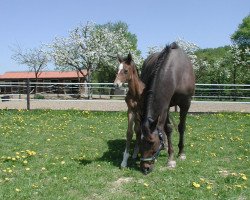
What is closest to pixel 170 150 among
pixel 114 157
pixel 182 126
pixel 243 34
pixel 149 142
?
pixel 182 126

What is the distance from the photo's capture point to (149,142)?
5707mm

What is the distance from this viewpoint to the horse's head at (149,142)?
5.71 metres

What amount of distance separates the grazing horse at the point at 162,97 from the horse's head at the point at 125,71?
0.41m

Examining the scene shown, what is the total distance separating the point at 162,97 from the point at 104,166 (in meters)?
1.68

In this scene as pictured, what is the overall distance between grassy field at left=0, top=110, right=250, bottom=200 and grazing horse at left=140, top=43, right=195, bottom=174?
0.47m

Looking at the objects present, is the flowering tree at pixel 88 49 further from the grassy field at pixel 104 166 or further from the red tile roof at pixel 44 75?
the grassy field at pixel 104 166

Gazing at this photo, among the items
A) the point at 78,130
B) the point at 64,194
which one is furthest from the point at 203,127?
the point at 64,194

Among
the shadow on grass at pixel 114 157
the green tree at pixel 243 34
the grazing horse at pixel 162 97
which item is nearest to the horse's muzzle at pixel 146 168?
the grazing horse at pixel 162 97

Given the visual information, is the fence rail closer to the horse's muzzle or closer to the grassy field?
the grassy field

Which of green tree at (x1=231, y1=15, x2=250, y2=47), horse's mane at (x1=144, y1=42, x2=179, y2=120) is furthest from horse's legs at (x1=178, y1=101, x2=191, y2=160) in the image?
green tree at (x1=231, y1=15, x2=250, y2=47)

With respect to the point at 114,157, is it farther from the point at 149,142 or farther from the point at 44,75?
the point at 44,75

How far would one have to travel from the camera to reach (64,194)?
525 centimetres

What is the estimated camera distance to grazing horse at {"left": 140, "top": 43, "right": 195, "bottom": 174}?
18.9 feet

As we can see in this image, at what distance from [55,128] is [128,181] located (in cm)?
568
